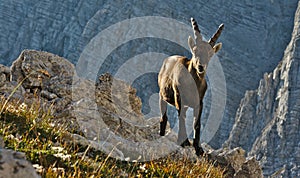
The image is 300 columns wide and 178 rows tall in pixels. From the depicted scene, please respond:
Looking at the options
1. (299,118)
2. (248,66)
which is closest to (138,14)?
(248,66)

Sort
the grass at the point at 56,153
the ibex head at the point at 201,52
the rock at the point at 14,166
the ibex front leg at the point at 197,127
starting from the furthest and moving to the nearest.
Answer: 1. the ibex front leg at the point at 197,127
2. the ibex head at the point at 201,52
3. the grass at the point at 56,153
4. the rock at the point at 14,166

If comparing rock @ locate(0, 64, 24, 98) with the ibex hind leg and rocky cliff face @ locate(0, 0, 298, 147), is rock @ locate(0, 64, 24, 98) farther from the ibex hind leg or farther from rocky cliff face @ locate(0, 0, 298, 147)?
rocky cliff face @ locate(0, 0, 298, 147)

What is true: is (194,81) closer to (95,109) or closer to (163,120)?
(163,120)

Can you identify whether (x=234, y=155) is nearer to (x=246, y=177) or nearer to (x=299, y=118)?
(x=246, y=177)

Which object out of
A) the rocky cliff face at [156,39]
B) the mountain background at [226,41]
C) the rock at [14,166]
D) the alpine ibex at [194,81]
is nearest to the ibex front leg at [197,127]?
the alpine ibex at [194,81]

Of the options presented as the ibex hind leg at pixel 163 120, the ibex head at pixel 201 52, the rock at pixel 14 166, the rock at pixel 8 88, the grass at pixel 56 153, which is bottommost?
the ibex hind leg at pixel 163 120

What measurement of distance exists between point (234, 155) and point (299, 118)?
321ft

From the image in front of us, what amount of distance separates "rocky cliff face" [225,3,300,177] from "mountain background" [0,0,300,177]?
26 cm

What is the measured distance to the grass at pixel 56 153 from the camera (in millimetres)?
5438

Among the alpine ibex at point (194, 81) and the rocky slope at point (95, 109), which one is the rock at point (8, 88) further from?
the alpine ibex at point (194, 81)

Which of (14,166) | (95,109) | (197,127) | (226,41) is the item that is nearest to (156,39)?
(226,41)

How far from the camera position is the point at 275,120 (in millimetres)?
109750

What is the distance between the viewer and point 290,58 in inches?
4646

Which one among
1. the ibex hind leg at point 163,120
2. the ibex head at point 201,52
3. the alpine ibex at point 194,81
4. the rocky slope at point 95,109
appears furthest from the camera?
the ibex hind leg at point 163,120
